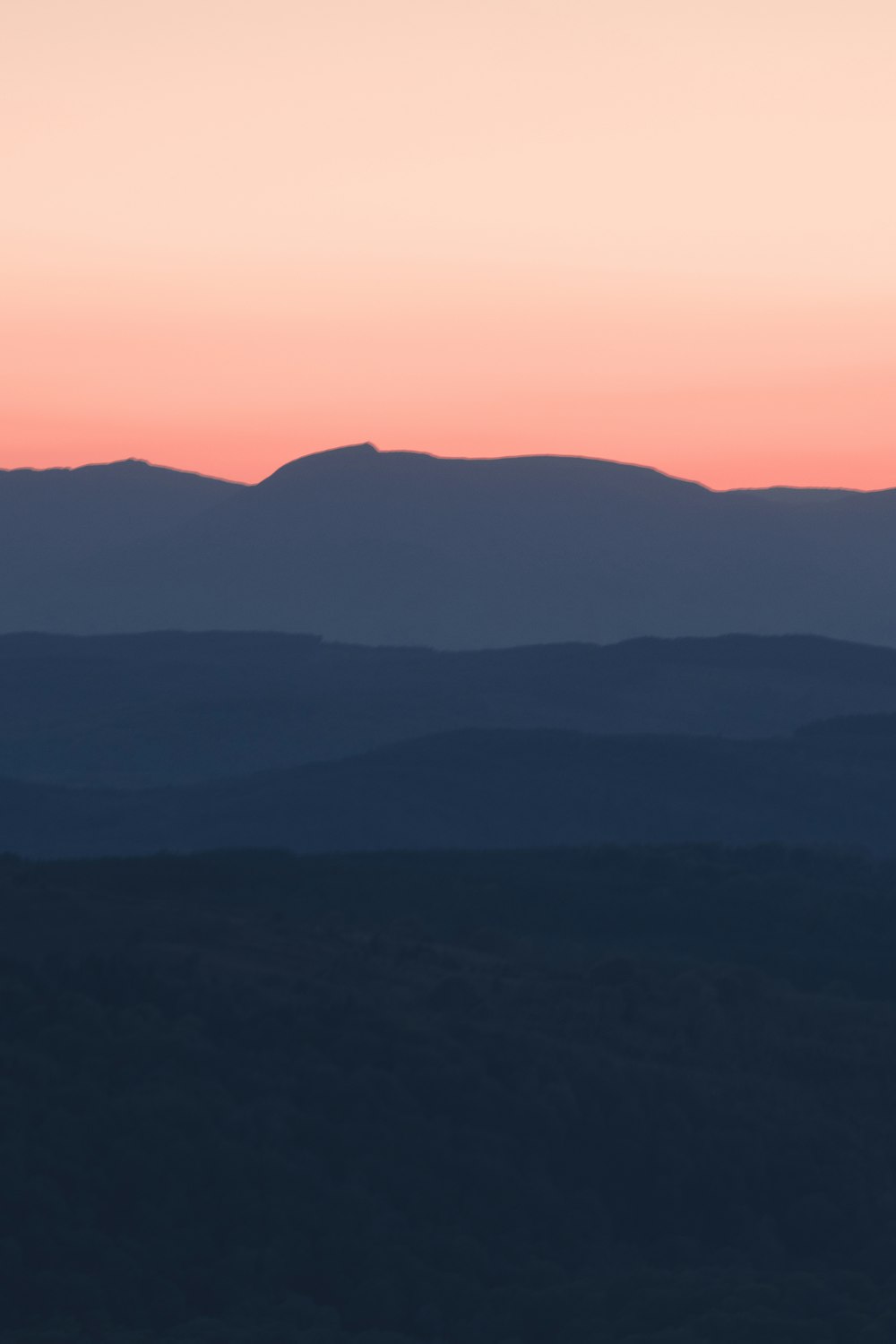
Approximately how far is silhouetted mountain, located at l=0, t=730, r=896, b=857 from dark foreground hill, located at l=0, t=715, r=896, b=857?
141mm

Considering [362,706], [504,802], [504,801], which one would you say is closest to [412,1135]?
[504,802]

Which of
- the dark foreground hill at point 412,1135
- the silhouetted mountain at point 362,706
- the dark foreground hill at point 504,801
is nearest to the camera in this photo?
the dark foreground hill at point 412,1135

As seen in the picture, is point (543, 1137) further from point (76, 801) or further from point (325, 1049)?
point (76, 801)

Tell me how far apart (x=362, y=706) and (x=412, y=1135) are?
13635 cm

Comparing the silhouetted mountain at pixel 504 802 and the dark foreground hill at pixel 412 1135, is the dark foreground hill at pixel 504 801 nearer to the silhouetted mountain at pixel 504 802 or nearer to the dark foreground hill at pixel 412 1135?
the silhouetted mountain at pixel 504 802

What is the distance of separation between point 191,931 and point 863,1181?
17.5 meters

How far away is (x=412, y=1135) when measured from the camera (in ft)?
138

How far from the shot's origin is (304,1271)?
36781 mm

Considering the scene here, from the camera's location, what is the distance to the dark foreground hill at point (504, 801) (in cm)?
11831

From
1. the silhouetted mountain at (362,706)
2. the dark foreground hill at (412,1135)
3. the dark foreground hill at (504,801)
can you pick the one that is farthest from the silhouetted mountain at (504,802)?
the dark foreground hill at (412,1135)

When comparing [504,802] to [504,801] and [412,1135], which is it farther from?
[412,1135]

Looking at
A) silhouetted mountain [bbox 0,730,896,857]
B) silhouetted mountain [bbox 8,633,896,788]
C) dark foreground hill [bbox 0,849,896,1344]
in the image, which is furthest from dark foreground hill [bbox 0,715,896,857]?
dark foreground hill [bbox 0,849,896,1344]

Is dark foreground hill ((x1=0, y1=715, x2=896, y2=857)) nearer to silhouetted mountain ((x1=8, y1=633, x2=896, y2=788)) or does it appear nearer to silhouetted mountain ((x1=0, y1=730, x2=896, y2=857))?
silhouetted mountain ((x1=0, y1=730, x2=896, y2=857))

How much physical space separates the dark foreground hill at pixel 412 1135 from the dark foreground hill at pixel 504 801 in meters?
56.2
